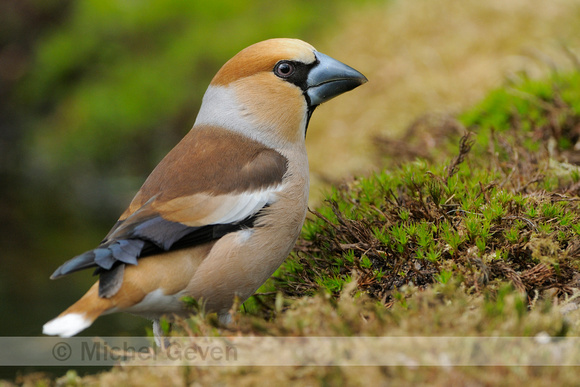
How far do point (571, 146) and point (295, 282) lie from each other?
9.41ft

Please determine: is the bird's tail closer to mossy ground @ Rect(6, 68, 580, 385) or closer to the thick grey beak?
mossy ground @ Rect(6, 68, 580, 385)

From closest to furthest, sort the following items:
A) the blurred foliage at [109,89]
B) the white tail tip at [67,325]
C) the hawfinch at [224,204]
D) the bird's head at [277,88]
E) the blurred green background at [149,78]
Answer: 1. the white tail tip at [67,325]
2. the hawfinch at [224,204]
3. the bird's head at [277,88]
4. the blurred green background at [149,78]
5. the blurred foliage at [109,89]

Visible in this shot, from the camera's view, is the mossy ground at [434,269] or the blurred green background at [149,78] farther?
the blurred green background at [149,78]

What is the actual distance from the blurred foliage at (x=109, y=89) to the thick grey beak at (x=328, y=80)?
9.18m

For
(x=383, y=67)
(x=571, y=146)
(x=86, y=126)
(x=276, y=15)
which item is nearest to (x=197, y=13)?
(x=276, y=15)

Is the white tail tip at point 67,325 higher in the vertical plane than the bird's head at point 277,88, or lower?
lower

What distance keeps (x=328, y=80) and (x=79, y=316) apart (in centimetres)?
211

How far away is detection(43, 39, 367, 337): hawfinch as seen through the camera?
2.98 meters

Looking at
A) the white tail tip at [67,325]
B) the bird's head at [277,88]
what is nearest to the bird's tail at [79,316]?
the white tail tip at [67,325]

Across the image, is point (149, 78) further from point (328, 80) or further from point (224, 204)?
point (224, 204)

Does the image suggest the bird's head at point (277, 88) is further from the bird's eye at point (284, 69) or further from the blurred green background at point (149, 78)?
the blurred green background at point (149, 78)

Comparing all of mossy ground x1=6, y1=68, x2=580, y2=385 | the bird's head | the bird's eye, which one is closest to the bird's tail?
mossy ground x1=6, y1=68, x2=580, y2=385

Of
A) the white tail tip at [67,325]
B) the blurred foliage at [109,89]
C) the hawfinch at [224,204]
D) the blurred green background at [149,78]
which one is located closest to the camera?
the white tail tip at [67,325]

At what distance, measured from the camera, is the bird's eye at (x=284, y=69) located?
3.91 metres
